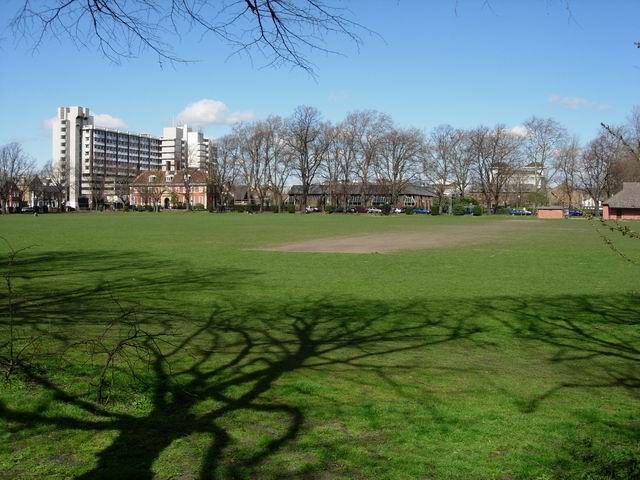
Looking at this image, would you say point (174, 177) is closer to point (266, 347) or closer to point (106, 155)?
point (106, 155)

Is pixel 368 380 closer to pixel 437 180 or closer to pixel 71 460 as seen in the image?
pixel 71 460

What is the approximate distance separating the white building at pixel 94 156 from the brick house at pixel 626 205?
97677 millimetres

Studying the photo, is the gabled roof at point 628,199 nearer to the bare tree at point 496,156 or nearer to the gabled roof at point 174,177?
the bare tree at point 496,156

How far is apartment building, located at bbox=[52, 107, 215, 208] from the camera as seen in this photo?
133 m

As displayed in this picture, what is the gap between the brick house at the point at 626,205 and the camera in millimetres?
76500

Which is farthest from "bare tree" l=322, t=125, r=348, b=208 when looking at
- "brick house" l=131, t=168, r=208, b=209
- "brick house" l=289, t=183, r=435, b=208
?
"brick house" l=131, t=168, r=208, b=209

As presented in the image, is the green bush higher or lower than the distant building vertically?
lower

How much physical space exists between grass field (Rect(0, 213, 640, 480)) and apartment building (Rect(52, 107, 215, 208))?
344 ft

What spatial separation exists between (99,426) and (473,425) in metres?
2.85

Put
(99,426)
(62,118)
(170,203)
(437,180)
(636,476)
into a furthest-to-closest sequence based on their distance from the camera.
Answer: (62,118) → (170,203) → (437,180) → (99,426) → (636,476)

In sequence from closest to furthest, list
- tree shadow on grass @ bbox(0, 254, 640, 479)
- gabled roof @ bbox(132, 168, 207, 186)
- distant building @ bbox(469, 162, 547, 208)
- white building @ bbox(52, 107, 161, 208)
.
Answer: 1. tree shadow on grass @ bbox(0, 254, 640, 479)
2. distant building @ bbox(469, 162, 547, 208)
3. gabled roof @ bbox(132, 168, 207, 186)
4. white building @ bbox(52, 107, 161, 208)

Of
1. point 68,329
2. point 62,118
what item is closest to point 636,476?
point 68,329

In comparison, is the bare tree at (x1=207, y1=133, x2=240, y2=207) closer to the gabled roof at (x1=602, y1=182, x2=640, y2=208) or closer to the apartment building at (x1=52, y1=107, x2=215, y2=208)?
the apartment building at (x1=52, y1=107, x2=215, y2=208)

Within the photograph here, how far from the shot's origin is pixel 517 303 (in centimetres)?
1151
